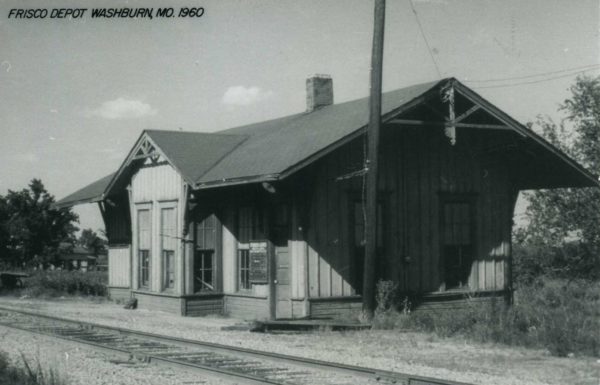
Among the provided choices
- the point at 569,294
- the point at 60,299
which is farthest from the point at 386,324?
the point at 60,299

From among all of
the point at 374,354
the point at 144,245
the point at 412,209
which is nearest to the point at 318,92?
the point at 412,209

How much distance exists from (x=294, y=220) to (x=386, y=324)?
324cm

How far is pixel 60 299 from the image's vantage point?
90.1 ft

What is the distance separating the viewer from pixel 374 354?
39.7 feet

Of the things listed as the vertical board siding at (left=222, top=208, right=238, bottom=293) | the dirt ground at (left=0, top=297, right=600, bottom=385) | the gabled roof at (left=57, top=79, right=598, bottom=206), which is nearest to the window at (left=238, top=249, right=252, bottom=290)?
the vertical board siding at (left=222, top=208, right=238, bottom=293)

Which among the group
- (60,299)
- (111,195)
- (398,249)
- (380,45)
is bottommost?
(60,299)

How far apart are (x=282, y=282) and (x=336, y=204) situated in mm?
2157

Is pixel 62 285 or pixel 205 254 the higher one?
pixel 205 254

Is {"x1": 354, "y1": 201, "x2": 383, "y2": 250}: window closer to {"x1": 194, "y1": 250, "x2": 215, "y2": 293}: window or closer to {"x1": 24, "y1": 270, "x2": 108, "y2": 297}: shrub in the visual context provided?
{"x1": 194, "y1": 250, "x2": 215, "y2": 293}: window

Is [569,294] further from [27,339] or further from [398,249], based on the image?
[27,339]

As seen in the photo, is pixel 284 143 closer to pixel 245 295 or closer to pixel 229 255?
pixel 229 255

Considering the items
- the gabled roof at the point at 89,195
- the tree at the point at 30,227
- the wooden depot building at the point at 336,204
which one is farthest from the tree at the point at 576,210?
the tree at the point at 30,227

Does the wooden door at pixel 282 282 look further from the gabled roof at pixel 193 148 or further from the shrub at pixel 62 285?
the shrub at pixel 62 285

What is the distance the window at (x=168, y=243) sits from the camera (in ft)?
68.1
